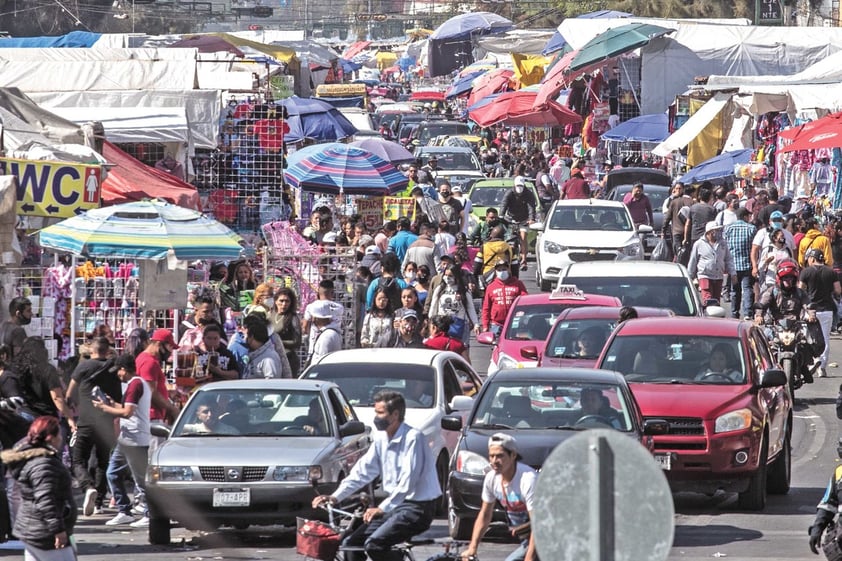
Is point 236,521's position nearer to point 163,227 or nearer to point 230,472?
point 230,472

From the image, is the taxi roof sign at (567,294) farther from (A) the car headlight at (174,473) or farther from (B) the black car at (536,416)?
(A) the car headlight at (174,473)

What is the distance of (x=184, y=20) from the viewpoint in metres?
134

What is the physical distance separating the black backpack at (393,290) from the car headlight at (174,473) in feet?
23.6

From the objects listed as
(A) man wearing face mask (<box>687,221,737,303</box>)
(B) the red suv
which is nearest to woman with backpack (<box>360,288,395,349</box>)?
(B) the red suv

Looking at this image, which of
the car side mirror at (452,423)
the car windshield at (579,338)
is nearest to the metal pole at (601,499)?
the car side mirror at (452,423)

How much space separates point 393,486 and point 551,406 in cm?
353

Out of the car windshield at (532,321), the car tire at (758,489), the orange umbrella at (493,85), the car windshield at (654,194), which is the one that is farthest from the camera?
the orange umbrella at (493,85)

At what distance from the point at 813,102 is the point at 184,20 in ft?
359

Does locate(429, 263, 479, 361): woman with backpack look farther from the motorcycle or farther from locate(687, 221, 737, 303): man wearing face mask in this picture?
locate(687, 221, 737, 303): man wearing face mask

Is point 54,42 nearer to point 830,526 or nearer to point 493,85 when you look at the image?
point 493,85

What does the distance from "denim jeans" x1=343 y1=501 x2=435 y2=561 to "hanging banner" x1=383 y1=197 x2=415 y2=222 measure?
59.3ft

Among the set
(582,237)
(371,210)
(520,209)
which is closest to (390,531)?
(371,210)

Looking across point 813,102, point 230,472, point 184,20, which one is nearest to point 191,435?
point 230,472

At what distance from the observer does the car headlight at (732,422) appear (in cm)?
1376
